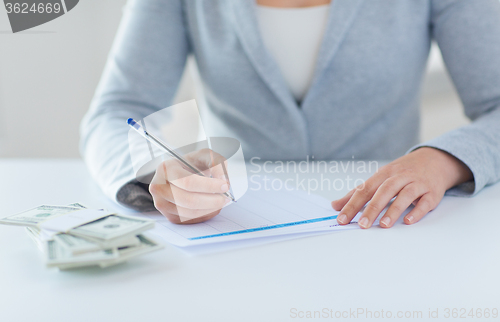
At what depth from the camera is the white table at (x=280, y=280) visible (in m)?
0.34

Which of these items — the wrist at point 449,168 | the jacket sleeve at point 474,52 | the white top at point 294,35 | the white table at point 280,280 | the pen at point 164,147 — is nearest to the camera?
the white table at point 280,280

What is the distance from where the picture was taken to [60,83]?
6.36ft

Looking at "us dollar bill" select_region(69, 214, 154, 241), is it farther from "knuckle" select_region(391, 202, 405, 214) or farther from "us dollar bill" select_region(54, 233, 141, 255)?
"knuckle" select_region(391, 202, 405, 214)

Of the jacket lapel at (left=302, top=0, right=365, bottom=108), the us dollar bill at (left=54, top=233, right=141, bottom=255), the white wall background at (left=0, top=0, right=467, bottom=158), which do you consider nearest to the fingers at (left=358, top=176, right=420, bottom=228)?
the us dollar bill at (left=54, top=233, right=141, bottom=255)

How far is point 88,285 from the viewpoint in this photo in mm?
370

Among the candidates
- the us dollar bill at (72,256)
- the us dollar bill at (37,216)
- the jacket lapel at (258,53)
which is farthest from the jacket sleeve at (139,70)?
the us dollar bill at (72,256)

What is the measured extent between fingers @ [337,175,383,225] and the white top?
41 centimetres

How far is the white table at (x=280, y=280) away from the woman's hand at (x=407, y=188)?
0.02m

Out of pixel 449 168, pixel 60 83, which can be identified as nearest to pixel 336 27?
pixel 449 168

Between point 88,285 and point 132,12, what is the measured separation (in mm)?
692

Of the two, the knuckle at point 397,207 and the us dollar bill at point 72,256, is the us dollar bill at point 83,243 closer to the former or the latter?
the us dollar bill at point 72,256

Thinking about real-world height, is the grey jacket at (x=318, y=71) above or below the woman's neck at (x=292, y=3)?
below

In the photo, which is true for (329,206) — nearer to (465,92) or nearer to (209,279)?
Answer: (209,279)

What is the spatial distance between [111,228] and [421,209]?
374 millimetres
